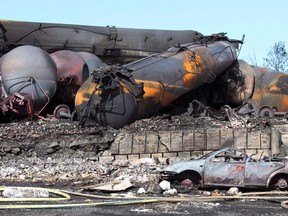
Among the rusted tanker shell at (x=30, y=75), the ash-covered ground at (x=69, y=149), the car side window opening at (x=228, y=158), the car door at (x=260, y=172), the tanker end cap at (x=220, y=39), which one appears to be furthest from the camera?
the tanker end cap at (x=220, y=39)

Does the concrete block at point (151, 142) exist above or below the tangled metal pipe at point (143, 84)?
below

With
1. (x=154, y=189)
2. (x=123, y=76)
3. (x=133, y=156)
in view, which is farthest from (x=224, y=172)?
(x=123, y=76)

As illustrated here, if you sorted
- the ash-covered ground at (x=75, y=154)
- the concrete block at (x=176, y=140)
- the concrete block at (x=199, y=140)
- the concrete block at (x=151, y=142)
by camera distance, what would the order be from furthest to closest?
the concrete block at (x=199, y=140)
the concrete block at (x=176, y=140)
the concrete block at (x=151, y=142)
the ash-covered ground at (x=75, y=154)

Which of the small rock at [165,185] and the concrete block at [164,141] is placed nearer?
the small rock at [165,185]

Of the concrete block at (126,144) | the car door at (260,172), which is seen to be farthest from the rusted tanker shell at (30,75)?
the car door at (260,172)

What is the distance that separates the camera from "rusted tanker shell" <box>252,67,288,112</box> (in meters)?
17.2

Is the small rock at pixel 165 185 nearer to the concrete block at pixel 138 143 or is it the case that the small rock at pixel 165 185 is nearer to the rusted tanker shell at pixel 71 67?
the concrete block at pixel 138 143

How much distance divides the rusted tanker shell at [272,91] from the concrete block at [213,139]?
5.20 m

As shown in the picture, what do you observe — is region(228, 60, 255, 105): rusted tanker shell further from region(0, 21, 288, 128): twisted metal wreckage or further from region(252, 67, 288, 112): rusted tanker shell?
region(252, 67, 288, 112): rusted tanker shell

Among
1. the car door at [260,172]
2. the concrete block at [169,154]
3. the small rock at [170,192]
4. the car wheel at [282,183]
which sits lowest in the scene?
the small rock at [170,192]

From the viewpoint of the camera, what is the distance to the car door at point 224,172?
9.63 metres

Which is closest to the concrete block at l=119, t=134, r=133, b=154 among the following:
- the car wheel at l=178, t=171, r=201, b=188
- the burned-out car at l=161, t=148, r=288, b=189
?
the burned-out car at l=161, t=148, r=288, b=189

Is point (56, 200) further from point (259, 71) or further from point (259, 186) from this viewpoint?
A: point (259, 71)

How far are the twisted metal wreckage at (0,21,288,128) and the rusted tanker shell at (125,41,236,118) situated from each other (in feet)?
0.09
